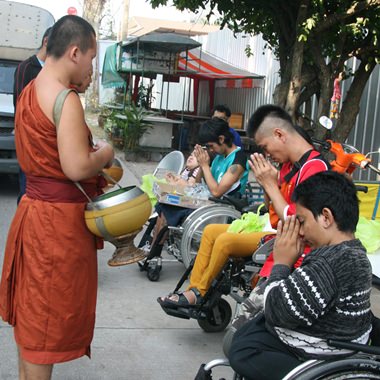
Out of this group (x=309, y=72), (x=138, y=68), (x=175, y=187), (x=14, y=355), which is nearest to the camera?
(x=14, y=355)

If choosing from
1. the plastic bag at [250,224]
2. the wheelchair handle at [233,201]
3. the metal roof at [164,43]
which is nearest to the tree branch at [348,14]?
the wheelchair handle at [233,201]

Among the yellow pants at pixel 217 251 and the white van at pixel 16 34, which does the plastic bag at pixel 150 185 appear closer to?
the yellow pants at pixel 217 251

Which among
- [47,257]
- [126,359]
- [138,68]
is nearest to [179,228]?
[126,359]

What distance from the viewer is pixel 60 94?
2674mm

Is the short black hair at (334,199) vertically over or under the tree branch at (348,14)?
under

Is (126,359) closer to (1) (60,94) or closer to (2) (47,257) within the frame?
(2) (47,257)

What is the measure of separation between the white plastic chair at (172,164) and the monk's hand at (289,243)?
3.92 meters

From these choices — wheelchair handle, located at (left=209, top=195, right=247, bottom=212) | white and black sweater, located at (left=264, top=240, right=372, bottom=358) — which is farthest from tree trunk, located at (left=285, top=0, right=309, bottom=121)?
white and black sweater, located at (left=264, top=240, right=372, bottom=358)

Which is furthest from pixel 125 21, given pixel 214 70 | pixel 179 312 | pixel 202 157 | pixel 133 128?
pixel 179 312

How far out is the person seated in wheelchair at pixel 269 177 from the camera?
11.0ft

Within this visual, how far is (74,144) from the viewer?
2643mm

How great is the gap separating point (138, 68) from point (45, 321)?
42.4 ft

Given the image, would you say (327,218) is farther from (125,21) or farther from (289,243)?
(125,21)

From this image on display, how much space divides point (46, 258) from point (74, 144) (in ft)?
1.77
